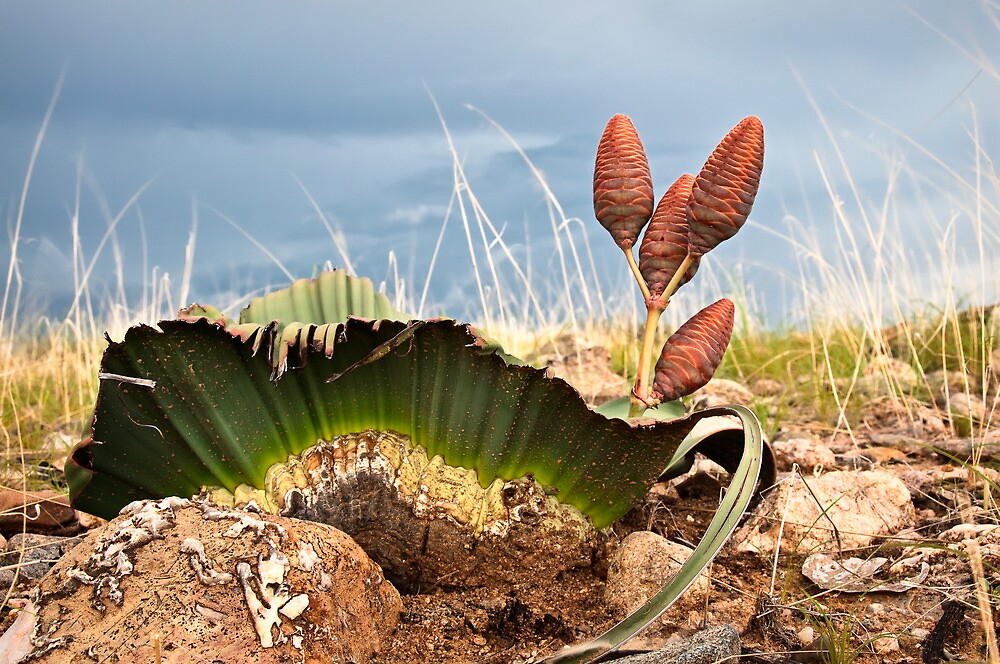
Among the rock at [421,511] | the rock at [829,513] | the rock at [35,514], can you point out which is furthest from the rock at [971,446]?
the rock at [35,514]

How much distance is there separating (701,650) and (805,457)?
4.30 ft

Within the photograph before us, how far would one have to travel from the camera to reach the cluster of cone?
5.06ft

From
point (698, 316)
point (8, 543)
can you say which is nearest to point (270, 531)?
point (698, 316)

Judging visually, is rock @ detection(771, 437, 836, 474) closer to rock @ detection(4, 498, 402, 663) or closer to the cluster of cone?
the cluster of cone

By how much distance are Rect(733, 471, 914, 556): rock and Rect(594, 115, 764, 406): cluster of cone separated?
0.62 meters

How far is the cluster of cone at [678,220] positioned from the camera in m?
1.54

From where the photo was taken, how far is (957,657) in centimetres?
156

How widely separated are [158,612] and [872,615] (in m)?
1.36

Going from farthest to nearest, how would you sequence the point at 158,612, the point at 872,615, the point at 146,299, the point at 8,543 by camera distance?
the point at 146,299 → the point at 8,543 → the point at 872,615 → the point at 158,612

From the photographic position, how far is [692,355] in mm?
1591

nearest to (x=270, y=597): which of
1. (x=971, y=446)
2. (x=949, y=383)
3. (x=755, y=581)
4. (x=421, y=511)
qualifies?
(x=421, y=511)

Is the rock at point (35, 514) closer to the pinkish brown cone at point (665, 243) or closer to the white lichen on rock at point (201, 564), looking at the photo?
the white lichen on rock at point (201, 564)

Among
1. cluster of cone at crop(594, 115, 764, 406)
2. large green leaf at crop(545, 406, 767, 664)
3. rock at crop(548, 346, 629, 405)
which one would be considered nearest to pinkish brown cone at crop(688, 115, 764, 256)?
cluster of cone at crop(594, 115, 764, 406)

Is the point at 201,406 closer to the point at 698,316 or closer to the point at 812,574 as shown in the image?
the point at 698,316
